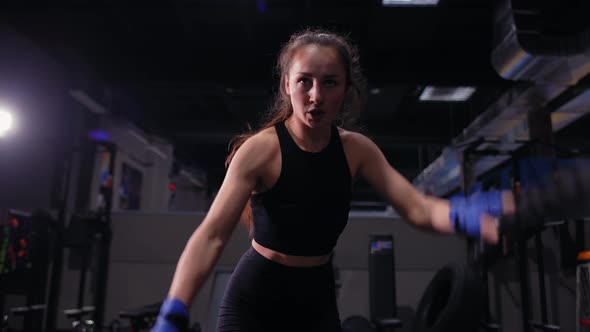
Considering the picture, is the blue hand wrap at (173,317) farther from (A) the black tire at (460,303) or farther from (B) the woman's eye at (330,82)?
(B) the woman's eye at (330,82)

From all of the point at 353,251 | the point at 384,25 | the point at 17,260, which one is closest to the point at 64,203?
the point at 17,260

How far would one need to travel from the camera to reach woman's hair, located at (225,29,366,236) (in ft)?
4.29

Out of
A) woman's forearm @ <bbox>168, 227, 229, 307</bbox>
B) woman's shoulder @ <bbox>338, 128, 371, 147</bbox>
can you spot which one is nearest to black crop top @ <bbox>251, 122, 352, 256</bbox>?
woman's shoulder @ <bbox>338, 128, 371, 147</bbox>

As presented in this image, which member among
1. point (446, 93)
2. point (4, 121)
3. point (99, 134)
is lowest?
point (4, 121)

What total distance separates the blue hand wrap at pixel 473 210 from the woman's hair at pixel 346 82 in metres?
0.46

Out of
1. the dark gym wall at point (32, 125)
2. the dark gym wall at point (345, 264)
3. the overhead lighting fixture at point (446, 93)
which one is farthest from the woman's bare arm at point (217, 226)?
the overhead lighting fixture at point (446, 93)

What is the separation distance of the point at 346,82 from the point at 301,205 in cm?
39

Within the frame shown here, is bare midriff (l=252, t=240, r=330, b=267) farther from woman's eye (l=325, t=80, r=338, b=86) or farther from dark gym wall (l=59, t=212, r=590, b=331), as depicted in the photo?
dark gym wall (l=59, t=212, r=590, b=331)

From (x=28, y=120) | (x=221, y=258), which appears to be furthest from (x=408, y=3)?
(x=28, y=120)

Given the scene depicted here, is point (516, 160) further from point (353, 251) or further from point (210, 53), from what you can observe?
point (210, 53)

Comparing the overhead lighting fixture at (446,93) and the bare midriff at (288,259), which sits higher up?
the overhead lighting fixture at (446,93)

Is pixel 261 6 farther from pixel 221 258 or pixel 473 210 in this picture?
pixel 473 210

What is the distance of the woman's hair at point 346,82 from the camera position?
1.31m

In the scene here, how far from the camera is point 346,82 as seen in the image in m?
1.33
